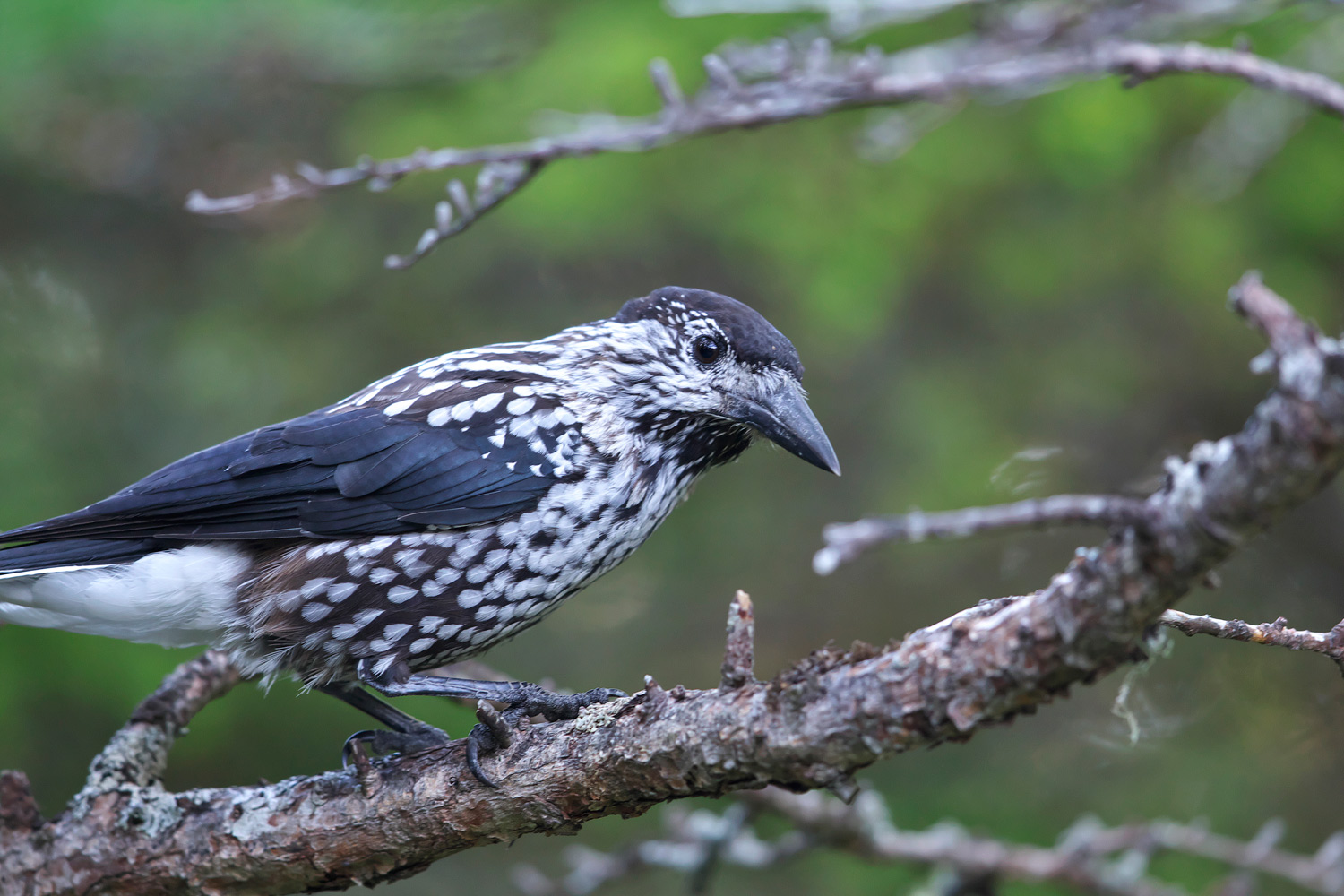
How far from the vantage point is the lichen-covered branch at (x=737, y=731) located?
1.21 metres

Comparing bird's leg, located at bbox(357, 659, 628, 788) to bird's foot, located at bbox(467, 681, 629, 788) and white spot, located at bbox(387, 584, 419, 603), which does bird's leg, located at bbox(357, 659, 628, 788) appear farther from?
white spot, located at bbox(387, 584, 419, 603)

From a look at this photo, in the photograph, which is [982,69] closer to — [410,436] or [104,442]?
[410,436]

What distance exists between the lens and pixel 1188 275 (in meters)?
4.04

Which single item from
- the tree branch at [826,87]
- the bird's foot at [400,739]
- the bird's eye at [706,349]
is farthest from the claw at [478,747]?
the bird's eye at [706,349]

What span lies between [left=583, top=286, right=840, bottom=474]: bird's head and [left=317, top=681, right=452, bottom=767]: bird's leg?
3.23ft

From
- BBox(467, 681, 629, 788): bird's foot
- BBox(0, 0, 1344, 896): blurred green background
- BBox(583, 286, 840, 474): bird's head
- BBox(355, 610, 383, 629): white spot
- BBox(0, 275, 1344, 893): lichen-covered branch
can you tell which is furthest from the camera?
BBox(0, 0, 1344, 896): blurred green background

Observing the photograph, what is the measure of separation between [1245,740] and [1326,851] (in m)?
1.79

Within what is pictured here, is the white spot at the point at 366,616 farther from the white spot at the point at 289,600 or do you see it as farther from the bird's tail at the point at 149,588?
the bird's tail at the point at 149,588

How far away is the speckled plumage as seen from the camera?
105 inches

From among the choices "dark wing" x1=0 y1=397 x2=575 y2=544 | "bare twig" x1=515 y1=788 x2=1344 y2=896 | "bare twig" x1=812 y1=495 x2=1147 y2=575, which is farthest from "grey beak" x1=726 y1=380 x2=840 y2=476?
"bare twig" x1=812 y1=495 x2=1147 y2=575

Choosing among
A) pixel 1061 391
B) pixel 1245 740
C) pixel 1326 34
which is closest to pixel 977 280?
pixel 1061 391

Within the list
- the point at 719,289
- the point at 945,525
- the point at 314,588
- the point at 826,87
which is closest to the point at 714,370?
the point at 826,87

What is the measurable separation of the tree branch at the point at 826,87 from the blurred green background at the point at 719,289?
5.70 feet

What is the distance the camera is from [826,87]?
1991mm
